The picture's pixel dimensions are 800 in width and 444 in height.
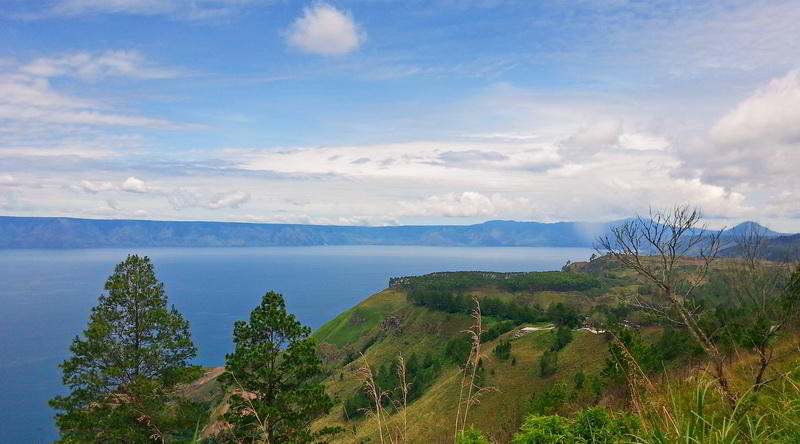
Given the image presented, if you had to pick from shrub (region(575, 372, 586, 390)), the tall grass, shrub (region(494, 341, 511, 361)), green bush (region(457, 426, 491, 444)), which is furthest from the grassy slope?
shrub (region(575, 372, 586, 390))

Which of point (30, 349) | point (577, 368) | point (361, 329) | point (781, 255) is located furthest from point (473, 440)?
point (30, 349)

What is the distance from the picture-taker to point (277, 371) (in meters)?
22.3

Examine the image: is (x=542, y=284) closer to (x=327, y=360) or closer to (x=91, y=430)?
(x=327, y=360)

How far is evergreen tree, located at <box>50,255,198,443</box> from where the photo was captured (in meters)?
21.8

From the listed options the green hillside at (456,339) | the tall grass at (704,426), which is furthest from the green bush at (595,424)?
the green hillside at (456,339)

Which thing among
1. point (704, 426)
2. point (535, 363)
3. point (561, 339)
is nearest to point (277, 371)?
point (704, 426)

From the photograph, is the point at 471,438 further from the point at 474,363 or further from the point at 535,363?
the point at 535,363

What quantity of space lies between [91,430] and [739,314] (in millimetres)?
51860

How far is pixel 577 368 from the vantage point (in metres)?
60.8

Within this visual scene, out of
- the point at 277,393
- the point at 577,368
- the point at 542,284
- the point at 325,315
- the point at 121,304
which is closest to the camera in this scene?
the point at 277,393

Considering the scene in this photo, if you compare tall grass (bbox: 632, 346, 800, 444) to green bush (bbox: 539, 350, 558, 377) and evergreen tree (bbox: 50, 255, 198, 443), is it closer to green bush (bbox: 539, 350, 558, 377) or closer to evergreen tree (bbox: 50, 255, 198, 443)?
evergreen tree (bbox: 50, 255, 198, 443)

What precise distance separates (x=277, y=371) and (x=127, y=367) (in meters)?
7.37

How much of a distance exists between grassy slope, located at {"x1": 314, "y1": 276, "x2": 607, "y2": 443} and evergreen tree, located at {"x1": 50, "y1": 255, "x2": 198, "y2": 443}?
861 cm

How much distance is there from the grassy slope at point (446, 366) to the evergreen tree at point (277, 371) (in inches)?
78.7
